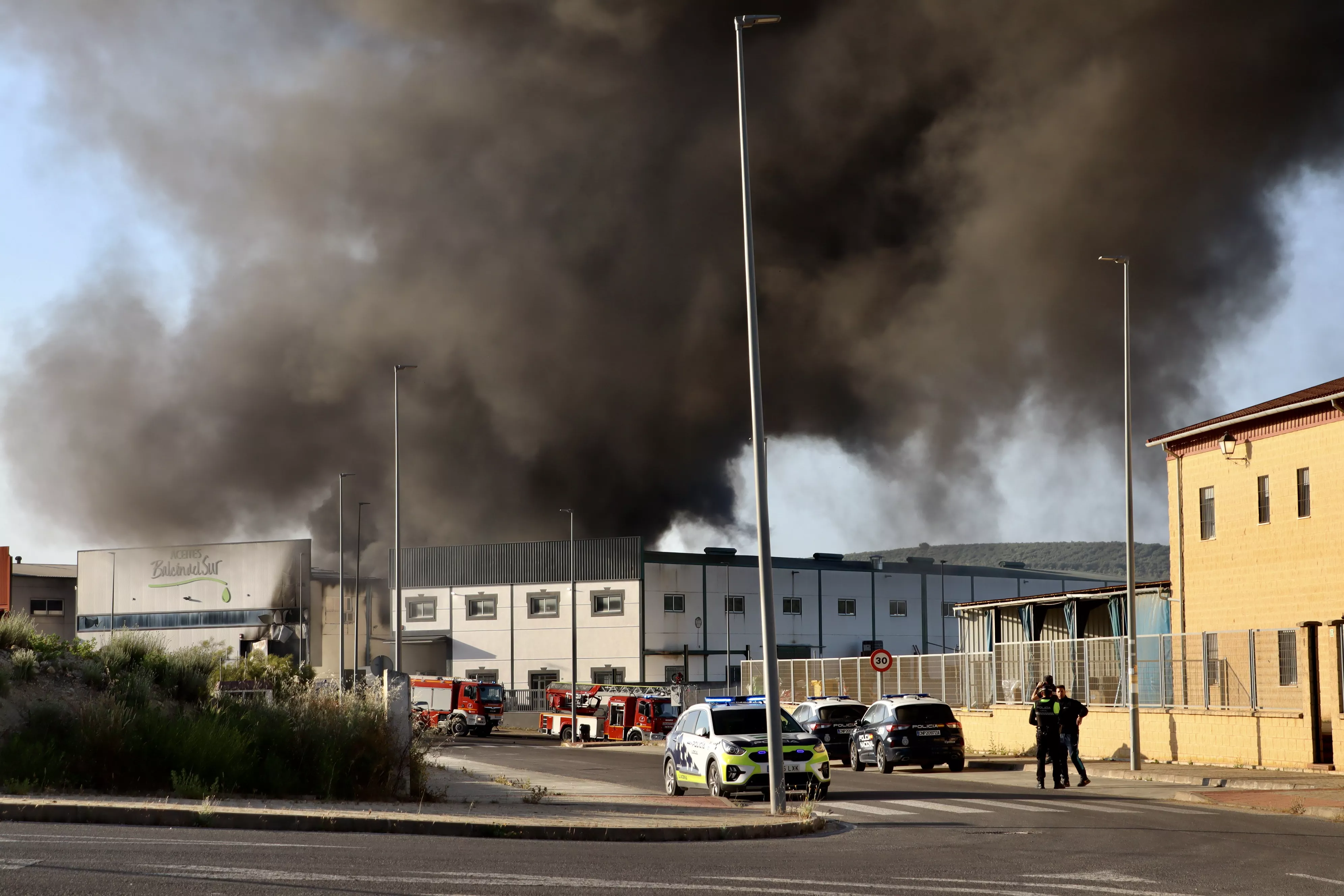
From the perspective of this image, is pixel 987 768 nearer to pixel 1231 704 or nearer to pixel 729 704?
pixel 1231 704

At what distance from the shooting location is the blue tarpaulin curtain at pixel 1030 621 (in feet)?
151

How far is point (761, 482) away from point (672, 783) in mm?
6514

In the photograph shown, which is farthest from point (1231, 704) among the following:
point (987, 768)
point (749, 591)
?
point (749, 591)

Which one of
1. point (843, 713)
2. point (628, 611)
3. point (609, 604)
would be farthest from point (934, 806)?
point (609, 604)

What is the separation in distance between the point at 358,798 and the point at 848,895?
10014 millimetres

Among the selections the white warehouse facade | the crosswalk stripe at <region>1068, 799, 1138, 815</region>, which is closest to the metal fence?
the crosswalk stripe at <region>1068, 799, 1138, 815</region>

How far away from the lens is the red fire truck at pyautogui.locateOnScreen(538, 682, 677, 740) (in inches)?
1861

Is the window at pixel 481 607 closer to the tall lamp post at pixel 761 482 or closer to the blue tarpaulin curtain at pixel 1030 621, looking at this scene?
the blue tarpaulin curtain at pixel 1030 621

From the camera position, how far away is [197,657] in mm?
23594

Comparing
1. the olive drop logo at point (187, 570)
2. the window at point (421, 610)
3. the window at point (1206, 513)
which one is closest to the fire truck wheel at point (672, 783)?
the window at point (1206, 513)

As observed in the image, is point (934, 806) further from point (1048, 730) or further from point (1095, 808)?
point (1048, 730)

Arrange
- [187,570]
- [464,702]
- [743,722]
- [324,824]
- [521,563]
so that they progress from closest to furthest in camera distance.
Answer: [324,824] → [743,722] → [464,702] → [521,563] → [187,570]

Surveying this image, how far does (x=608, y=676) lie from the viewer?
6950cm

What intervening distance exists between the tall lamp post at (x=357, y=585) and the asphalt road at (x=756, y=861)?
4585 cm
